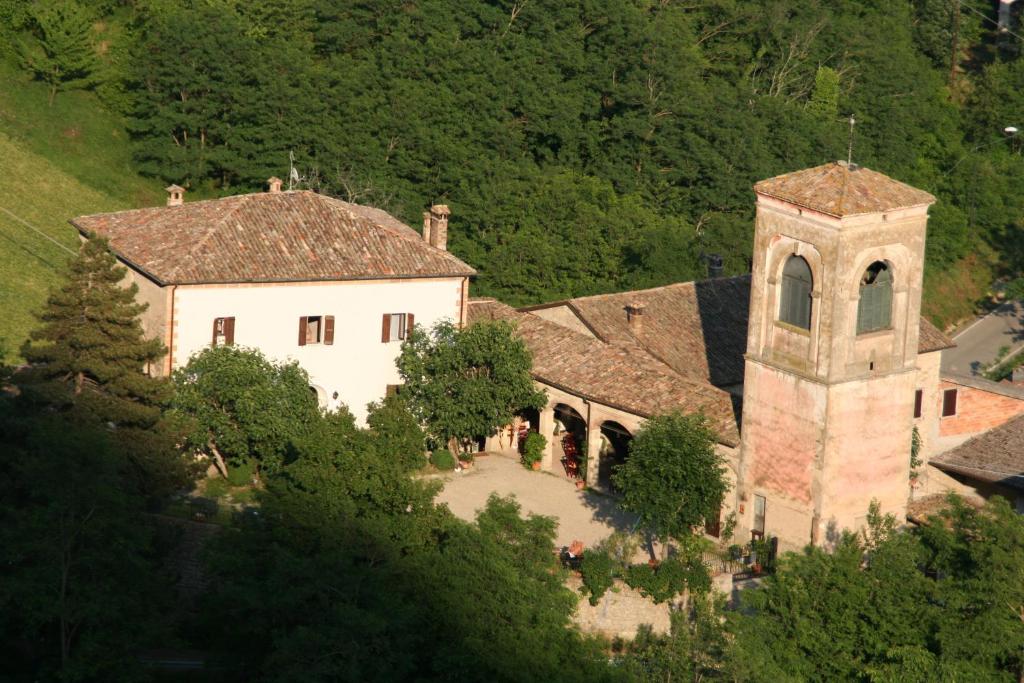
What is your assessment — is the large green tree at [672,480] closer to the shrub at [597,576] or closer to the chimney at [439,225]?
the shrub at [597,576]

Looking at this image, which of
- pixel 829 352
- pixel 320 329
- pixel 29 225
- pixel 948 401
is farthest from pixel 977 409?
pixel 29 225

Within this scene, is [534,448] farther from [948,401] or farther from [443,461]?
[948,401]

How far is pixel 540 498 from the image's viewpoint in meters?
54.5

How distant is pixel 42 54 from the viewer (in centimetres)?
7894

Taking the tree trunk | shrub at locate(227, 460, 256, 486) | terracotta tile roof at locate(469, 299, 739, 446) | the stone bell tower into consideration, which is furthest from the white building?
the stone bell tower

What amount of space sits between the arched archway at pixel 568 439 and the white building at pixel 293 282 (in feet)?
12.0

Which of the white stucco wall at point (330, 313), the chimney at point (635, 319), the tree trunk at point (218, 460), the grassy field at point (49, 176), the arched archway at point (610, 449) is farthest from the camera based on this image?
the grassy field at point (49, 176)

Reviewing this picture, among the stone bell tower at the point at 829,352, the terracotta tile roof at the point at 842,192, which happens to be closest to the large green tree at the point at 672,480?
the stone bell tower at the point at 829,352

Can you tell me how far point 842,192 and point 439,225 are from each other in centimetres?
1329

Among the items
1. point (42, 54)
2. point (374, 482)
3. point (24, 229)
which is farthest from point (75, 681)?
point (42, 54)

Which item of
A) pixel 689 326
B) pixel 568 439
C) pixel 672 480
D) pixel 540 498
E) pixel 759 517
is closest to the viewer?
pixel 672 480

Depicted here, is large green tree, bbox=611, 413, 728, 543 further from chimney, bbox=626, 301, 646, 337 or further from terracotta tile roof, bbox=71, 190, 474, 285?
terracotta tile roof, bbox=71, 190, 474, 285

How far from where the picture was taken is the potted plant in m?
56.9

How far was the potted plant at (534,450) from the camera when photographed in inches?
2240
